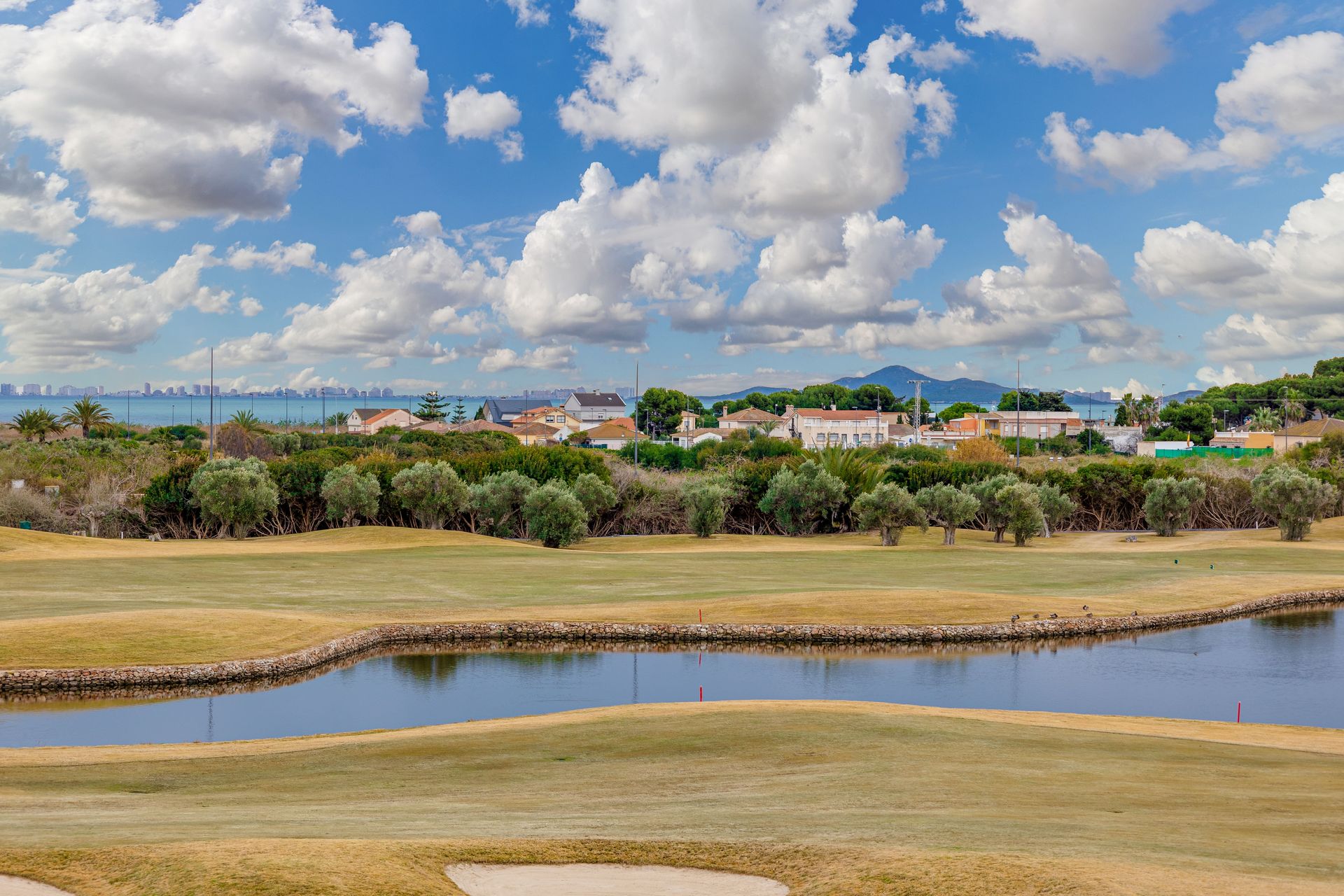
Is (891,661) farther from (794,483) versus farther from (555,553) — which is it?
(794,483)

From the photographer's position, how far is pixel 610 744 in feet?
66.6

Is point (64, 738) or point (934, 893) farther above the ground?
point (934, 893)

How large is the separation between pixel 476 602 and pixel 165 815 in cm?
2898

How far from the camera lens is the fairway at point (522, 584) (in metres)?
34.2

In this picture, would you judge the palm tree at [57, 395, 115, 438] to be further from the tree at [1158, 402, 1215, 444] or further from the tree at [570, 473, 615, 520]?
the tree at [1158, 402, 1215, 444]

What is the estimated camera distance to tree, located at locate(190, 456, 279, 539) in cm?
7069

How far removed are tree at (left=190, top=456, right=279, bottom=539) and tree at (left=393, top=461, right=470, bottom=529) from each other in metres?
8.65

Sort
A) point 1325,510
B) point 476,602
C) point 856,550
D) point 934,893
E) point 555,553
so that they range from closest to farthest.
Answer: point 934,893 < point 476,602 < point 555,553 < point 856,550 < point 1325,510

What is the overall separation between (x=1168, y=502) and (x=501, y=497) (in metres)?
49.2

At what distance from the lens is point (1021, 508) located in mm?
70438

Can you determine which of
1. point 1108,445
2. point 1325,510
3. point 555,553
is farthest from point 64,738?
point 1108,445

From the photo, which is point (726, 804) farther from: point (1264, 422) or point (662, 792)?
point (1264, 422)

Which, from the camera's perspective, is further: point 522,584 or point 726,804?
point 522,584

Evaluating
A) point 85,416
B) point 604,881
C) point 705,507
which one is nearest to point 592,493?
point 705,507
